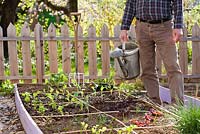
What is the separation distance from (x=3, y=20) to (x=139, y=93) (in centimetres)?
547

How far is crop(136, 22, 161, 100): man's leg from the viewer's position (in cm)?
467

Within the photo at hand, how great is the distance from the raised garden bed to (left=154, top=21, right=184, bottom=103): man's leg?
276mm

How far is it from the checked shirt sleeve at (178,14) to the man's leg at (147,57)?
0.32 m

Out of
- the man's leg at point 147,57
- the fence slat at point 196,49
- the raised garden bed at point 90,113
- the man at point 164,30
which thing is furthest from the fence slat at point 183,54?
the man at point 164,30

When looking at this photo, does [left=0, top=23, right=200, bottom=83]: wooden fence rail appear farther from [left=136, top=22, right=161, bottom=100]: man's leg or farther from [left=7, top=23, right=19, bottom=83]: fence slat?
[left=136, top=22, right=161, bottom=100]: man's leg

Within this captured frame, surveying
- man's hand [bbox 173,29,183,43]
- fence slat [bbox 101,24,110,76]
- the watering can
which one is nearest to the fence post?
fence slat [bbox 101,24,110,76]

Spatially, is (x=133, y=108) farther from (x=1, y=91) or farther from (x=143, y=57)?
(x=1, y=91)

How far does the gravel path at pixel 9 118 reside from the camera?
4.35m

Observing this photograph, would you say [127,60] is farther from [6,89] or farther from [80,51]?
[80,51]

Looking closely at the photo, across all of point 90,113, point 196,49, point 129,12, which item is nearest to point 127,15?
point 129,12

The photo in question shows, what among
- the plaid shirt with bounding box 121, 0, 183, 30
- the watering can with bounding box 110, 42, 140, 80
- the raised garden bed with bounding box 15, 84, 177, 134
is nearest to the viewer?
the raised garden bed with bounding box 15, 84, 177, 134

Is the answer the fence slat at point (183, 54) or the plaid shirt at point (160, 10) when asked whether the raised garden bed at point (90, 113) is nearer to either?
the plaid shirt at point (160, 10)

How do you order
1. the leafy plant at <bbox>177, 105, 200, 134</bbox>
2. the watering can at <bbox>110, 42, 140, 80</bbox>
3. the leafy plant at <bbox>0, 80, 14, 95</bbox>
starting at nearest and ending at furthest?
1. the leafy plant at <bbox>177, 105, 200, 134</bbox>
2. the watering can at <bbox>110, 42, 140, 80</bbox>
3. the leafy plant at <bbox>0, 80, 14, 95</bbox>

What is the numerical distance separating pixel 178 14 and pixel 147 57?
59 centimetres
